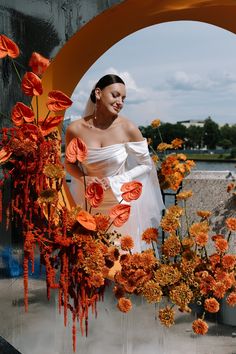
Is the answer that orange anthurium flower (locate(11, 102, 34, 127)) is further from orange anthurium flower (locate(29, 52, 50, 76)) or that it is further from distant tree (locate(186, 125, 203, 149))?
distant tree (locate(186, 125, 203, 149))

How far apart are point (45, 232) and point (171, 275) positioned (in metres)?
0.75

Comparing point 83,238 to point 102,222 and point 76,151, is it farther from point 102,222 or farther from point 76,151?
point 76,151

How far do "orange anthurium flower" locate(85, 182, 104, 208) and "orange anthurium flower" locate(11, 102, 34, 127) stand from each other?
0.51 m

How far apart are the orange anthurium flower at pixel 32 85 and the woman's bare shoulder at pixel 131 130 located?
23.3 inches

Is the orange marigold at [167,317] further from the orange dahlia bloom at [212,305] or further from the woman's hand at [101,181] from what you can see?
the woman's hand at [101,181]

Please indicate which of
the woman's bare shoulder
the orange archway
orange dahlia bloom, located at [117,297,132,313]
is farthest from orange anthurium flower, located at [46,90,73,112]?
orange dahlia bloom, located at [117,297,132,313]

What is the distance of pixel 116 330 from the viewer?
347cm

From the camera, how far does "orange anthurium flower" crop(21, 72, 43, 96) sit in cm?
305

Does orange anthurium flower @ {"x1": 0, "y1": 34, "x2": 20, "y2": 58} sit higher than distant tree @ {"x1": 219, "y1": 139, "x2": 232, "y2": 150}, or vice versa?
orange anthurium flower @ {"x1": 0, "y1": 34, "x2": 20, "y2": 58}

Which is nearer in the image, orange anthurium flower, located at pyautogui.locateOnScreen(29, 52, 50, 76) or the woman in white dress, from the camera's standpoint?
orange anthurium flower, located at pyautogui.locateOnScreen(29, 52, 50, 76)

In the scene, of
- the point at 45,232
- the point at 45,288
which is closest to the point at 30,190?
the point at 45,232

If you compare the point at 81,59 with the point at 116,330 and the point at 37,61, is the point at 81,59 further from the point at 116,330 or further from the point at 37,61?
the point at 116,330

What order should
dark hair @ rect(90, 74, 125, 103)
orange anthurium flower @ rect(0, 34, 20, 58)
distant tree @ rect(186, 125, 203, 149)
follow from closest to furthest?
1. orange anthurium flower @ rect(0, 34, 20, 58)
2. dark hair @ rect(90, 74, 125, 103)
3. distant tree @ rect(186, 125, 203, 149)

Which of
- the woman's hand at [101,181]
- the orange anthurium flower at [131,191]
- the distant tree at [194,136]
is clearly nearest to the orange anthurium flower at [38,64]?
the woman's hand at [101,181]
